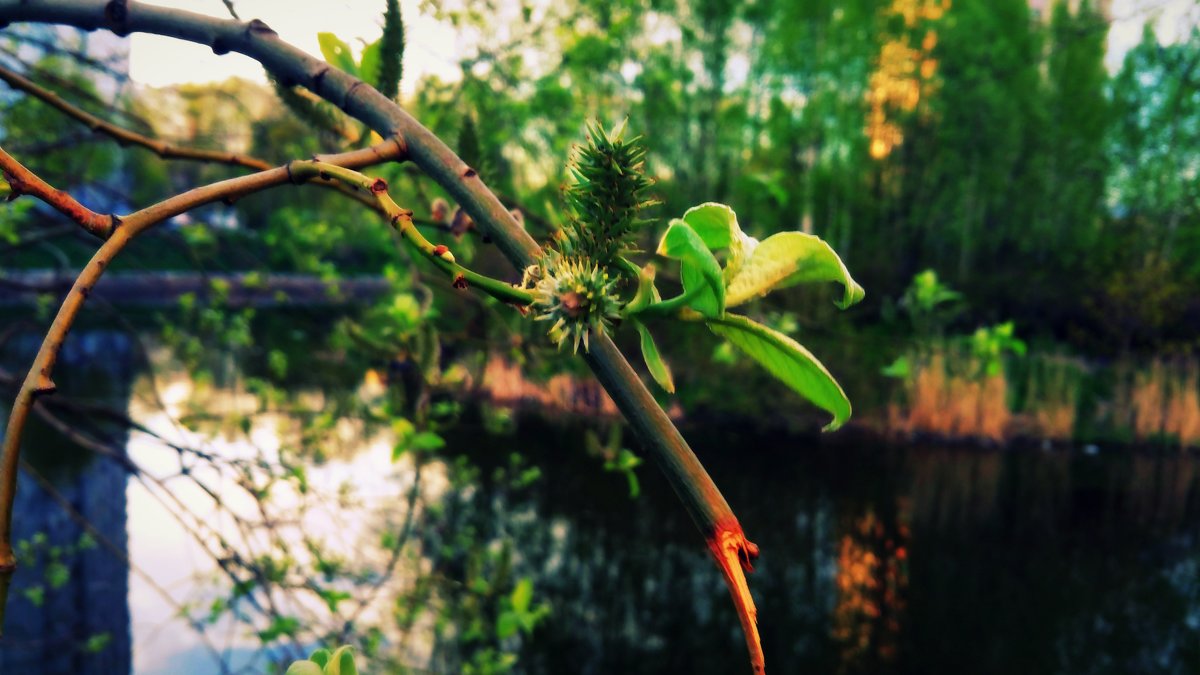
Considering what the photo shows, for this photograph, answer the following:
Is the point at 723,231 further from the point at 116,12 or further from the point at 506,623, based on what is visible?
the point at 506,623

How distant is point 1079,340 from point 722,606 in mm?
9090

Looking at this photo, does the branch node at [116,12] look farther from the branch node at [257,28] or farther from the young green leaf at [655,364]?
the young green leaf at [655,364]

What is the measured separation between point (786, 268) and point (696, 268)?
0.17ft

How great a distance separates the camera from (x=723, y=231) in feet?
1.47

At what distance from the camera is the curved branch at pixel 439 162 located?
355 mm

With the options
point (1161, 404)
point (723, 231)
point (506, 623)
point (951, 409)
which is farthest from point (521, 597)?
point (1161, 404)

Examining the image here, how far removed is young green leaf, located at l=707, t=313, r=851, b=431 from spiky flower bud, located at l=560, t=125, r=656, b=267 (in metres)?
0.07

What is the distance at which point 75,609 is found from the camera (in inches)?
202

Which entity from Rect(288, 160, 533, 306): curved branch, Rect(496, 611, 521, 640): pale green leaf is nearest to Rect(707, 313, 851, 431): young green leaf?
Rect(288, 160, 533, 306): curved branch

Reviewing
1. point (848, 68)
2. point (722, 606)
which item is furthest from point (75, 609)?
point (848, 68)

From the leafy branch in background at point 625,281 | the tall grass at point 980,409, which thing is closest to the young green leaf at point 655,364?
the leafy branch in background at point 625,281

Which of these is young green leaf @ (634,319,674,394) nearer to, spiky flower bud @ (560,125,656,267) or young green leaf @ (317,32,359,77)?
spiky flower bud @ (560,125,656,267)

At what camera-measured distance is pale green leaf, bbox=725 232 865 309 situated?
41 cm

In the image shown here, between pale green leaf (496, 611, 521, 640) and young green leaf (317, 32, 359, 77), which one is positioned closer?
young green leaf (317, 32, 359, 77)
